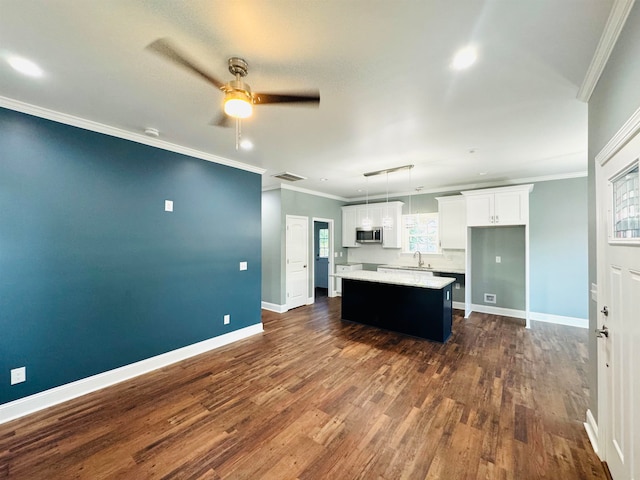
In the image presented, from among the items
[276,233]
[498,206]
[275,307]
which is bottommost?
[275,307]

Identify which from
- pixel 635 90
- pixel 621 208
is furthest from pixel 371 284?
pixel 635 90

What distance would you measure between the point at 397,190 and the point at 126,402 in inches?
240

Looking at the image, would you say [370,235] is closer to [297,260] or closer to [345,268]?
[345,268]

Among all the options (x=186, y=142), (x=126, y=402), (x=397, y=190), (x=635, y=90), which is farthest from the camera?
(x=397, y=190)

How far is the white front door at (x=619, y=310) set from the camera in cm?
132

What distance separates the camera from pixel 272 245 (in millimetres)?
5789

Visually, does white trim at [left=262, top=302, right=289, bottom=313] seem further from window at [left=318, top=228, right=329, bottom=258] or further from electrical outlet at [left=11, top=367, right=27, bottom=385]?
electrical outlet at [left=11, top=367, right=27, bottom=385]

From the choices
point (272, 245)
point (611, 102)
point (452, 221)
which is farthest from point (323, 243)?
point (611, 102)

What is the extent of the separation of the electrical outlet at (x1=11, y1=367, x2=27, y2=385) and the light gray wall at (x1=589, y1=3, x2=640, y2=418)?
4.81 meters

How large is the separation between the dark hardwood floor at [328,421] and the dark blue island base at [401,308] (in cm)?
44

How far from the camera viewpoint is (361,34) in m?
1.58

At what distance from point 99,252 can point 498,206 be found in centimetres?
620

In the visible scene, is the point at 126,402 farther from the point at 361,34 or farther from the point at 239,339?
the point at 361,34

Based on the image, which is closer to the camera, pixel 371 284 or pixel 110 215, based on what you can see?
pixel 110 215
